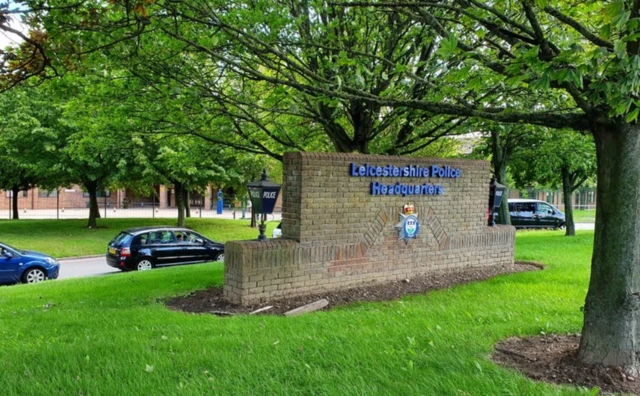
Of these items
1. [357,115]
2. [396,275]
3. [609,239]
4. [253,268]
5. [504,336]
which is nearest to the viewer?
[609,239]

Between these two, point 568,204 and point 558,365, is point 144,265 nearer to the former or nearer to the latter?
point 558,365

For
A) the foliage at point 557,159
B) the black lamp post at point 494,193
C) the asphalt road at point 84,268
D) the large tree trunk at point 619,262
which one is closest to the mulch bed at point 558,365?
the large tree trunk at point 619,262

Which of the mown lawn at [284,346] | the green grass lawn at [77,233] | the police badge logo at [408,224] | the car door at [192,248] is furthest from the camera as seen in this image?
the green grass lawn at [77,233]

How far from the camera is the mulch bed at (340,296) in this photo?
294 inches

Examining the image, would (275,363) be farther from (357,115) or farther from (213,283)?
(357,115)

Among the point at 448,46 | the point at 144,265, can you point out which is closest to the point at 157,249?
the point at 144,265

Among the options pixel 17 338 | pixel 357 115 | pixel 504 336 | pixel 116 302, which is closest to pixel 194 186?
pixel 357 115

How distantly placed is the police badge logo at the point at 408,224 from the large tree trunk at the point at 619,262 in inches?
198

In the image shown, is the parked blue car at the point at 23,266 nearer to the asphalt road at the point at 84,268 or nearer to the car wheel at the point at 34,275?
the car wheel at the point at 34,275

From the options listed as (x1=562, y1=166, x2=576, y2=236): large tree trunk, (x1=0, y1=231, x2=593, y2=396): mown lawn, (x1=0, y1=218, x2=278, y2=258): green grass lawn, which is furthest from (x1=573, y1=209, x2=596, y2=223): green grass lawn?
(x1=0, y1=231, x2=593, y2=396): mown lawn

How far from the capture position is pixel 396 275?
9344 millimetres

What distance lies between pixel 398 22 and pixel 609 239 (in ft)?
21.4

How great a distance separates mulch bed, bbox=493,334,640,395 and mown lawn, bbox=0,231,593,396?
0.22 meters

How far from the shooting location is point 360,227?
344 inches
